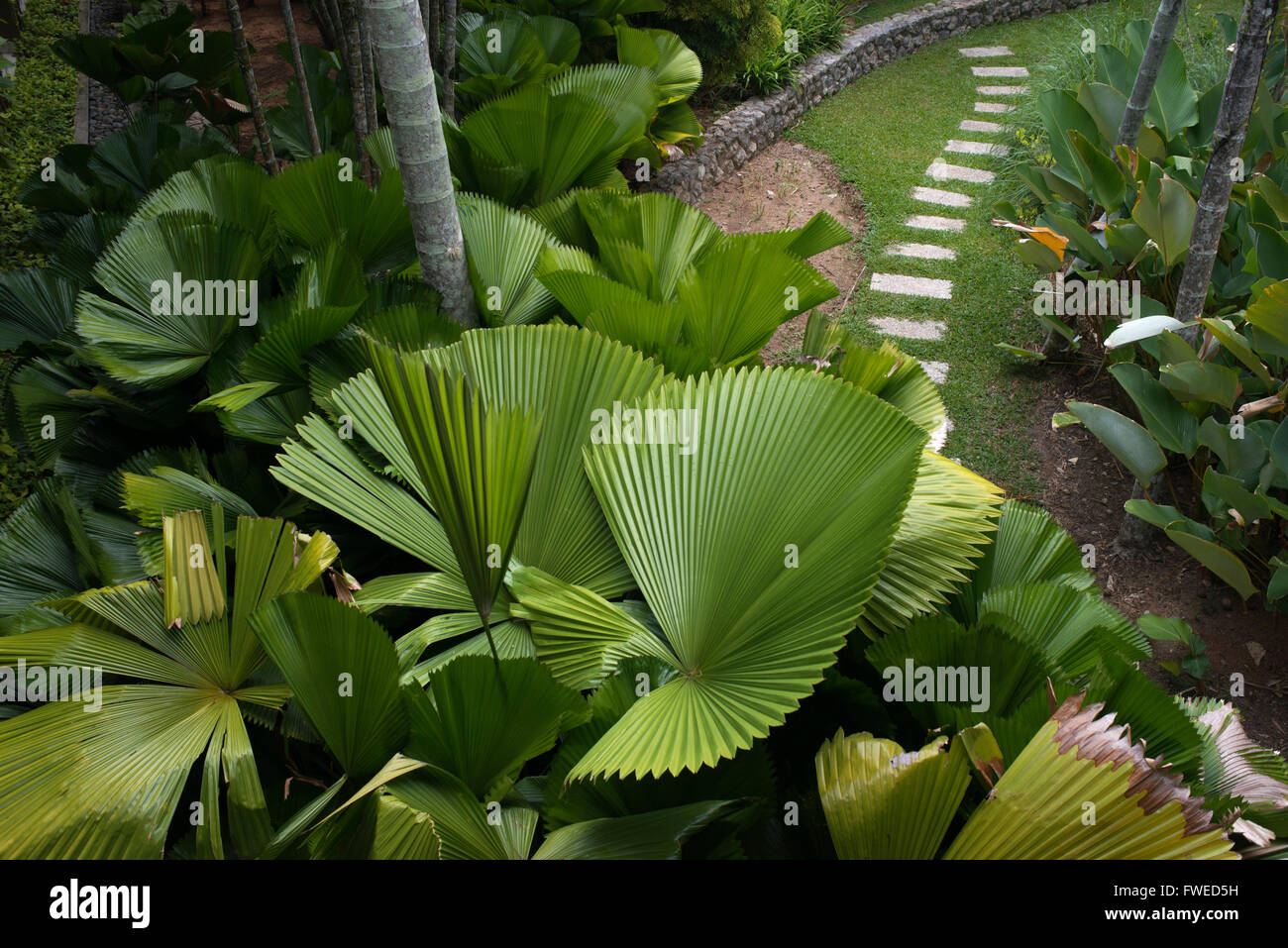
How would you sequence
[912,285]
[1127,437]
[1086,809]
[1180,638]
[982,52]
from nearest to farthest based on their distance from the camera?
[1086,809], [1180,638], [1127,437], [912,285], [982,52]

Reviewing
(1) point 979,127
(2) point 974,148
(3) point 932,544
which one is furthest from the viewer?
(1) point 979,127

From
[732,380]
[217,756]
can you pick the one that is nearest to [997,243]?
[732,380]

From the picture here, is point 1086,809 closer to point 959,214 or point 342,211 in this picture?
point 342,211

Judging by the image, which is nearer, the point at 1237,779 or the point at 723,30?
the point at 1237,779

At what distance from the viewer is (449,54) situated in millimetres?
3592

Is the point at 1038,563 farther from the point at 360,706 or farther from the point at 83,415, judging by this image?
the point at 83,415

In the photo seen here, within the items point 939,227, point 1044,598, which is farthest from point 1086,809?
point 939,227

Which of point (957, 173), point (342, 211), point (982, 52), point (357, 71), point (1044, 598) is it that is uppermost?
point (982, 52)

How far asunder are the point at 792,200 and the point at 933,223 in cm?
96

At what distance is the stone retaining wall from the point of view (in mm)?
6078

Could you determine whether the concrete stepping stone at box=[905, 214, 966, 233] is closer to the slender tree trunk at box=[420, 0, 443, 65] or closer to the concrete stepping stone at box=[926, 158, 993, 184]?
the concrete stepping stone at box=[926, 158, 993, 184]

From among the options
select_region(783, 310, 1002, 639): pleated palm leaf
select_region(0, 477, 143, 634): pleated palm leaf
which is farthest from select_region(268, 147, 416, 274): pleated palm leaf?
select_region(783, 310, 1002, 639): pleated palm leaf

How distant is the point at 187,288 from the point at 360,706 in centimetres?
142

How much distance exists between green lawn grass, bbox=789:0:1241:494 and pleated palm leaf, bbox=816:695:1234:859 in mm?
2959
